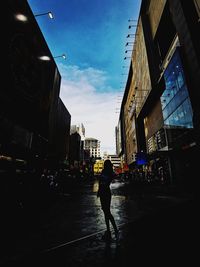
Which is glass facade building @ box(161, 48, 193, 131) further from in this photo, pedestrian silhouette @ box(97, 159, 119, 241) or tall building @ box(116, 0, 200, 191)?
pedestrian silhouette @ box(97, 159, 119, 241)

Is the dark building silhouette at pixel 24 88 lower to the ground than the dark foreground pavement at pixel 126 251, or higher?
higher

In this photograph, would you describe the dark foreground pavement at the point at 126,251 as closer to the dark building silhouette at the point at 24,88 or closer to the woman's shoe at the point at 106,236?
the woman's shoe at the point at 106,236

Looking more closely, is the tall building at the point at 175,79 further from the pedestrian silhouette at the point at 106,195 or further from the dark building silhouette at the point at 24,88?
the dark building silhouette at the point at 24,88

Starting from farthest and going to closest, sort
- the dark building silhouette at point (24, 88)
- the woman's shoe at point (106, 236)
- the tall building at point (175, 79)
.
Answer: the tall building at point (175, 79), the dark building silhouette at point (24, 88), the woman's shoe at point (106, 236)

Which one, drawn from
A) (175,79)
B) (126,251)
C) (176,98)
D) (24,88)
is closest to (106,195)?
(126,251)

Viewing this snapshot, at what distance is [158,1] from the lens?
2900cm

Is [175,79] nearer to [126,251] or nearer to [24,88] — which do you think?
[24,88]

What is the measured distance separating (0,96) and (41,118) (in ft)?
29.2

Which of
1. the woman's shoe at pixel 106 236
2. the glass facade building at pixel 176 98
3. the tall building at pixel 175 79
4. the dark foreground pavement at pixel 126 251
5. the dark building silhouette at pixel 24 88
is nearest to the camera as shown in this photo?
the dark foreground pavement at pixel 126 251

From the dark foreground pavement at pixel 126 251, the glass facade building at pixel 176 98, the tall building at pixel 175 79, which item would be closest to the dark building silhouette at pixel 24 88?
the dark foreground pavement at pixel 126 251

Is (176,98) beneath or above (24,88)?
above

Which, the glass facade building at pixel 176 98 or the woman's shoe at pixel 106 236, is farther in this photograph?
the glass facade building at pixel 176 98

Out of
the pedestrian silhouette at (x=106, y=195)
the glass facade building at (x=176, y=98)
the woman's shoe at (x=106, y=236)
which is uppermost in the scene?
the glass facade building at (x=176, y=98)

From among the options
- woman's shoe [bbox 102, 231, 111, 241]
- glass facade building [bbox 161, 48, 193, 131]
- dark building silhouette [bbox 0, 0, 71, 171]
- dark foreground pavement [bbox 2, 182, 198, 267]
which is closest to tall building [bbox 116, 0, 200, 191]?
glass facade building [bbox 161, 48, 193, 131]
